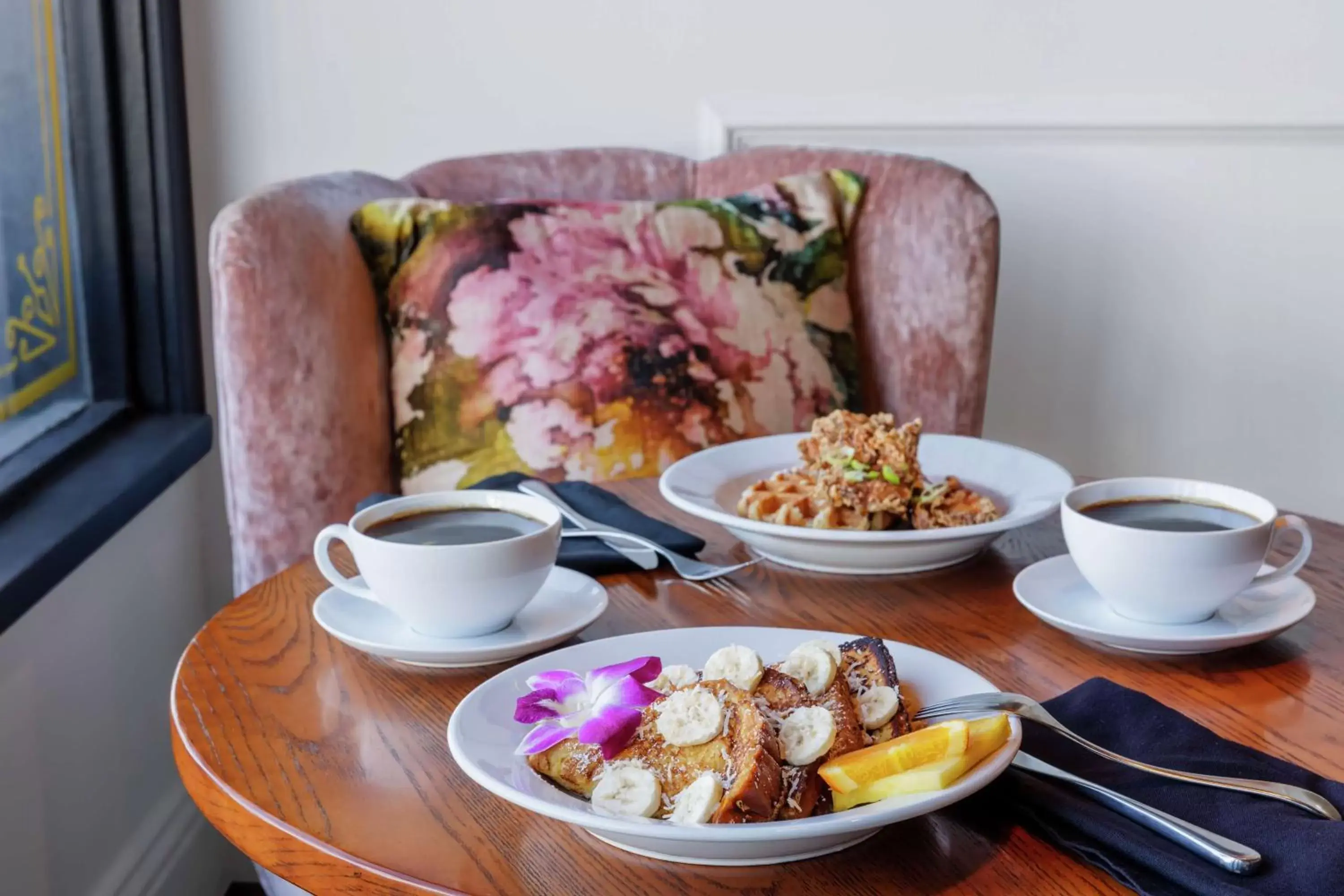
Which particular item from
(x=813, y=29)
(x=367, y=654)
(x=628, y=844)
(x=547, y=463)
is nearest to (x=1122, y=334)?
(x=813, y=29)

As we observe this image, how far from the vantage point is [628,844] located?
0.64 m

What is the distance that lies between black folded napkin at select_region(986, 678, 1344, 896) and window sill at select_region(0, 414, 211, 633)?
3.57 ft

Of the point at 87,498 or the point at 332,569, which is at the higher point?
the point at 332,569

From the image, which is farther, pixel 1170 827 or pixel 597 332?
pixel 597 332

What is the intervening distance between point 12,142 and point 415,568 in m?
1.25

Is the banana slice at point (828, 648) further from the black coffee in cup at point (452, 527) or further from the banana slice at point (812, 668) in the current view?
the black coffee in cup at point (452, 527)

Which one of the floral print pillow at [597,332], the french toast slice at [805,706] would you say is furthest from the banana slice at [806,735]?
the floral print pillow at [597,332]

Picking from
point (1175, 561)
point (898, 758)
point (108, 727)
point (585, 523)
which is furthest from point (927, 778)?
point (108, 727)

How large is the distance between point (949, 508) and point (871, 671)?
0.41 metres

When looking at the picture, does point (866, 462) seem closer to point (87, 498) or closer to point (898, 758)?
point (898, 758)

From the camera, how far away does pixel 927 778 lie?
61cm

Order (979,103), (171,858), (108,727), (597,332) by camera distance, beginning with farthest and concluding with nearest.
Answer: (979,103) → (171,858) → (108,727) → (597,332)

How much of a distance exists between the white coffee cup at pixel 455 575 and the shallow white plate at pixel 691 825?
0.20 ft

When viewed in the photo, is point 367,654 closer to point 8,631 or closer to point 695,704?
point 695,704
